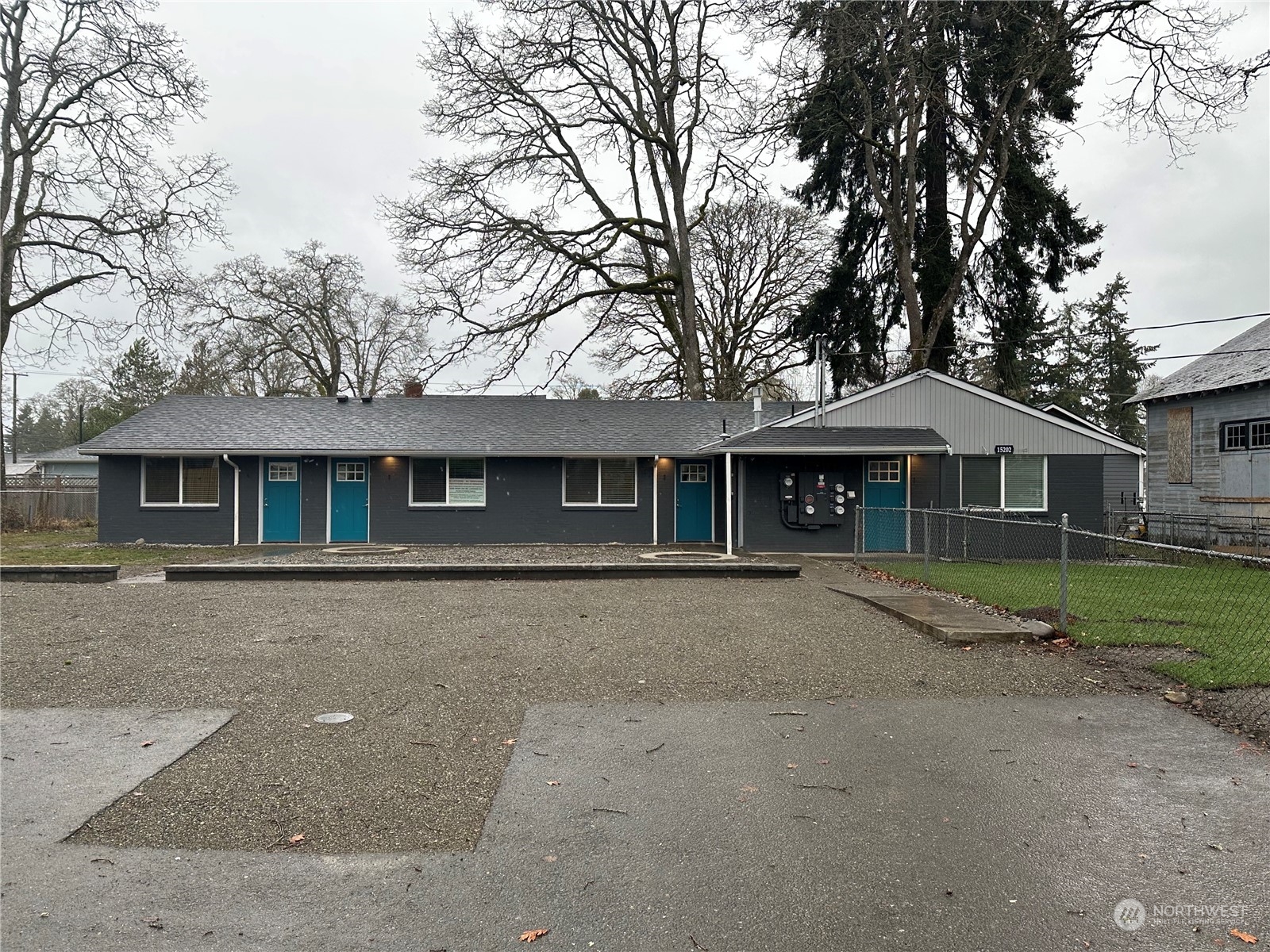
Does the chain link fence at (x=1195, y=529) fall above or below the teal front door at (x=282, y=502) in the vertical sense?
below

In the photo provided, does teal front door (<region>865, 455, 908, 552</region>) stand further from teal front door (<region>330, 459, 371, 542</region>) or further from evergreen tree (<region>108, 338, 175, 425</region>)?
evergreen tree (<region>108, 338, 175, 425</region>)

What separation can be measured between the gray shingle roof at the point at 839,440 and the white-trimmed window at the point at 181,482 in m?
12.5

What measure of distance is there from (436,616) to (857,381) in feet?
68.6

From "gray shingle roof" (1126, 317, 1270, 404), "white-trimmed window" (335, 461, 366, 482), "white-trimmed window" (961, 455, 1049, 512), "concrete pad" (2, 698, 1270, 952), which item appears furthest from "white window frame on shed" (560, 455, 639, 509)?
"gray shingle roof" (1126, 317, 1270, 404)

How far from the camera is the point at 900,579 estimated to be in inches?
497

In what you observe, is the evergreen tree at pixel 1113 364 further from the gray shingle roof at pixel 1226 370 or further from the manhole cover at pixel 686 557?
the manhole cover at pixel 686 557

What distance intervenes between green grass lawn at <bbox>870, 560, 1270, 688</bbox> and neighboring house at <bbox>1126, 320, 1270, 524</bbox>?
214 inches

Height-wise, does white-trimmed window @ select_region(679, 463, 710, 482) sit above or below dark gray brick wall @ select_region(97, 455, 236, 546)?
above

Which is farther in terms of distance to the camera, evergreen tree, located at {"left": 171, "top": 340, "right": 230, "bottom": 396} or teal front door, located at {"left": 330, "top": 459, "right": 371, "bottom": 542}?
evergreen tree, located at {"left": 171, "top": 340, "right": 230, "bottom": 396}

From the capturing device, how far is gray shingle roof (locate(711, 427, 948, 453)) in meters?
16.6

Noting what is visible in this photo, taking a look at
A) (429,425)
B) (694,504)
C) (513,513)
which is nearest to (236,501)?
(429,425)

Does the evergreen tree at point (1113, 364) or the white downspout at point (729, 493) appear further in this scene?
the evergreen tree at point (1113, 364)

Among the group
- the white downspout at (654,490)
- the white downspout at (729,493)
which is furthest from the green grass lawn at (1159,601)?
the white downspout at (654,490)

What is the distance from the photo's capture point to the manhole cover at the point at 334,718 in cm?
523
